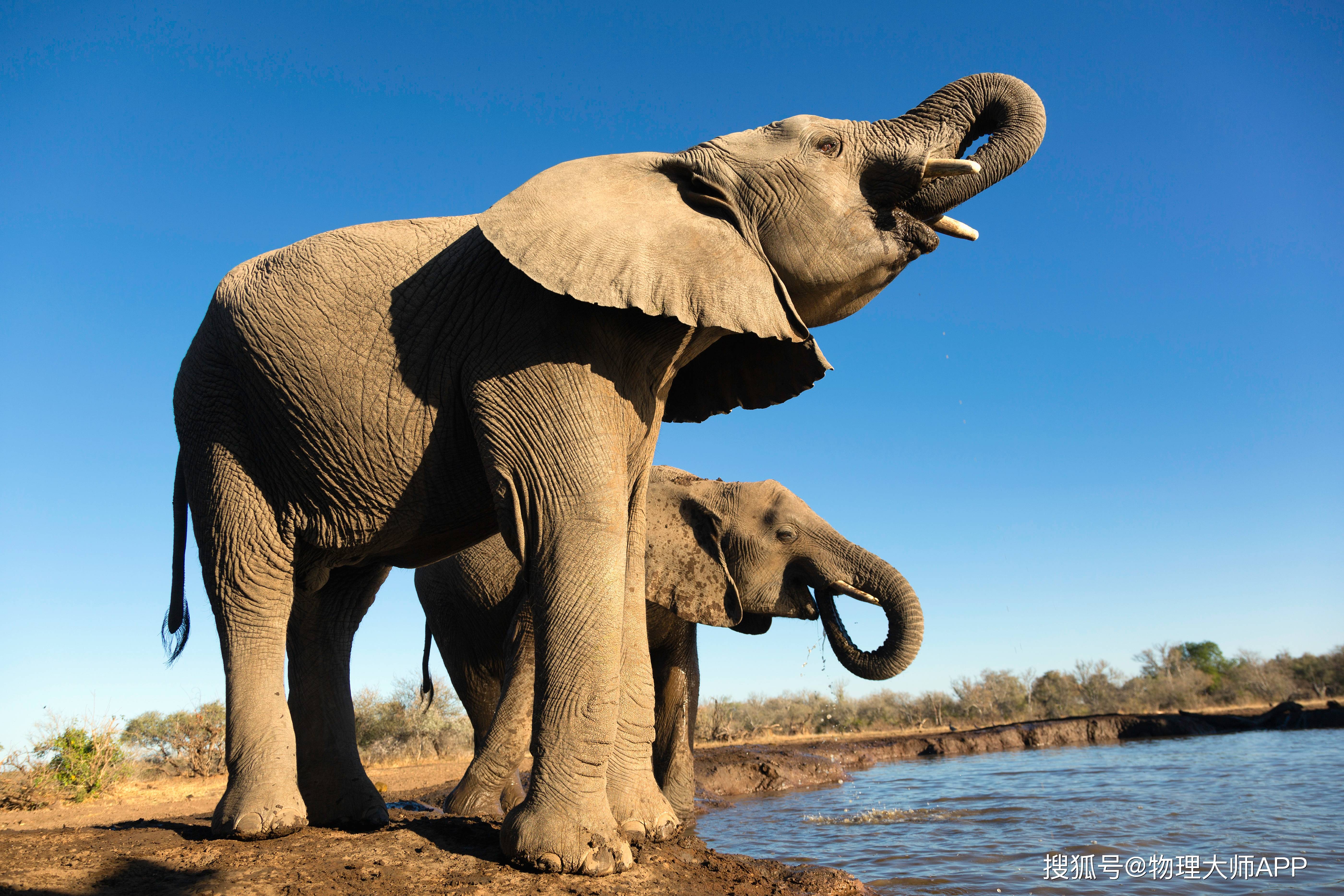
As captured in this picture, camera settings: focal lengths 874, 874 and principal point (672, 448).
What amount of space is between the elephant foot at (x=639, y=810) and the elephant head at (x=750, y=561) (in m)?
3.41

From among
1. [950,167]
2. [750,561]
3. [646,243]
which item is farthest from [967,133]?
[750,561]

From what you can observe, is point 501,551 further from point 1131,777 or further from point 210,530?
point 1131,777

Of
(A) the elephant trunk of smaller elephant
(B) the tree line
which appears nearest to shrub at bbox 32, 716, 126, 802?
(B) the tree line

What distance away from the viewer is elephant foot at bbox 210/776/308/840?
370cm

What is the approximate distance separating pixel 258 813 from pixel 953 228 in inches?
153

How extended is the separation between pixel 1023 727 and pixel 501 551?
16.4 metres

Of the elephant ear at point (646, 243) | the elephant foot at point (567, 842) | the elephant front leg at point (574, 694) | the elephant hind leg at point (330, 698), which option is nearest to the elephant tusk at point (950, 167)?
the elephant ear at point (646, 243)

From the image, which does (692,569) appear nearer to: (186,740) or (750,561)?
(750,561)

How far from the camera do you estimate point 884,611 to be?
697 centimetres

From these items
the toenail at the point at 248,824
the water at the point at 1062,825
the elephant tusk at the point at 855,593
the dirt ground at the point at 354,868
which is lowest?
the water at the point at 1062,825

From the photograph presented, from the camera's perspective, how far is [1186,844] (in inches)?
225

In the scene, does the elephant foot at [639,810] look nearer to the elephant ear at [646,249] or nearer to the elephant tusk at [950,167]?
the elephant ear at [646,249]

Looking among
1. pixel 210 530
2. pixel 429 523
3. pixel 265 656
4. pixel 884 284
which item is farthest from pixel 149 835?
pixel 884 284

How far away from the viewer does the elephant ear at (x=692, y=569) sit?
24.4 ft
